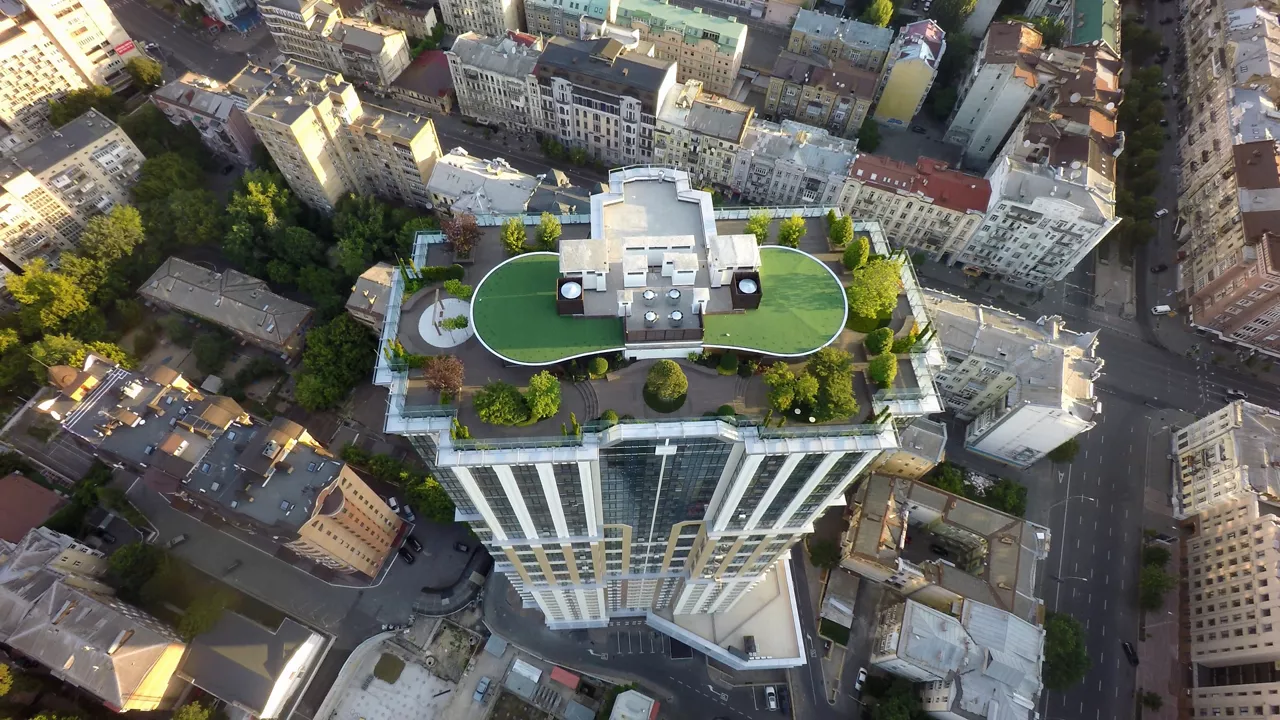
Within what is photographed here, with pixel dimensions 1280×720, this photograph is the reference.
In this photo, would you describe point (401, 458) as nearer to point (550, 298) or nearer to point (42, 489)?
point (42, 489)

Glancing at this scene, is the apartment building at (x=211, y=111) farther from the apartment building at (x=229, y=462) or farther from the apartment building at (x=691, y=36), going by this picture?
the apartment building at (x=691, y=36)

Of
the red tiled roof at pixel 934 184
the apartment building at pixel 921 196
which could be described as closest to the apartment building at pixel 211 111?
the apartment building at pixel 921 196

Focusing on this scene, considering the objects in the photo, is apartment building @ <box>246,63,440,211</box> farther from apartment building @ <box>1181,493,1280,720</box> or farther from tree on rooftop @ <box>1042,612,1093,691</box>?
apartment building @ <box>1181,493,1280,720</box>

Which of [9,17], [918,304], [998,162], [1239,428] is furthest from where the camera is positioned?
[9,17]

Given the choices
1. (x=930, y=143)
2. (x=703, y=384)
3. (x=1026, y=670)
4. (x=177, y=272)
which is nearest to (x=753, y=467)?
(x=703, y=384)

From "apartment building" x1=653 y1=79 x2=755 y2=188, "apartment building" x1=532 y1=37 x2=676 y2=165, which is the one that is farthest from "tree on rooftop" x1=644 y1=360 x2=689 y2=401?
"apartment building" x1=532 y1=37 x2=676 y2=165
